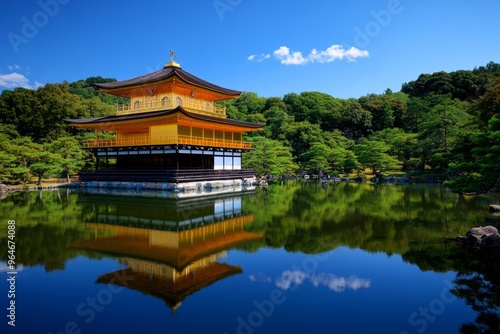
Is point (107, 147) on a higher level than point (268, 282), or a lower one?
higher

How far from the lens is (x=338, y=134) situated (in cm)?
5578

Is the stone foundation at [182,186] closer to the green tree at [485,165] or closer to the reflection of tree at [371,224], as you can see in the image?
the reflection of tree at [371,224]

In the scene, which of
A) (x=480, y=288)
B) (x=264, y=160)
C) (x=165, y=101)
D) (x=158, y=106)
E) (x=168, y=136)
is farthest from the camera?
(x=264, y=160)

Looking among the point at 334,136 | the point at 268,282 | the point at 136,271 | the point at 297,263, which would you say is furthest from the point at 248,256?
the point at 334,136

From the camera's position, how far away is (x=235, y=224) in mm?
14000

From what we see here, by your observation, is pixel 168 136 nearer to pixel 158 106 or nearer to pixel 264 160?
pixel 158 106

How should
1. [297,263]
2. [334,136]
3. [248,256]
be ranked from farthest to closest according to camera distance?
[334,136]
[248,256]
[297,263]

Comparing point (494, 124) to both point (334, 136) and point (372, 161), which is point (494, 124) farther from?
point (334, 136)

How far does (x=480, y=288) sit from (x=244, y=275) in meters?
5.15

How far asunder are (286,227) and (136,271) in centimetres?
686

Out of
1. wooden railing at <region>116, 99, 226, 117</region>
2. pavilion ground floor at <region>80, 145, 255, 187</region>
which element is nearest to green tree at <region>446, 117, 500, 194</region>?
pavilion ground floor at <region>80, 145, 255, 187</region>

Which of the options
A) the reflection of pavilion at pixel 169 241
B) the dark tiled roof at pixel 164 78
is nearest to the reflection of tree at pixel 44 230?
the reflection of pavilion at pixel 169 241

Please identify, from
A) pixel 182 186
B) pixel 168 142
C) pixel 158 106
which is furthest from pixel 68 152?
pixel 182 186

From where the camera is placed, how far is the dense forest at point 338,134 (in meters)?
27.5
